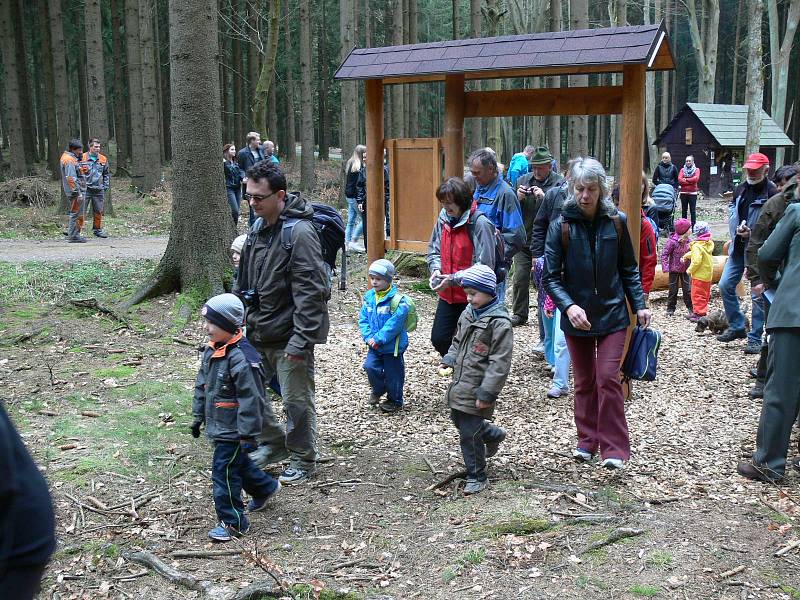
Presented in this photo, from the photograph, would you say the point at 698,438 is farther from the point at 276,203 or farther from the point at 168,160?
the point at 168,160

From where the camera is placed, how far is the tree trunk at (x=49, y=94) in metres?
25.6

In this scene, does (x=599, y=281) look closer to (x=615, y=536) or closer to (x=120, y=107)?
(x=615, y=536)

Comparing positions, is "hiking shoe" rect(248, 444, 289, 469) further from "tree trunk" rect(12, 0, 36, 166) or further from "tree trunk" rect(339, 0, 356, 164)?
"tree trunk" rect(12, 0, 36, 166)

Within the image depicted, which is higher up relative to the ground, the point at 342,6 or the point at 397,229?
the point at 342,6

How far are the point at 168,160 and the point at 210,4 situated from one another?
30.1m

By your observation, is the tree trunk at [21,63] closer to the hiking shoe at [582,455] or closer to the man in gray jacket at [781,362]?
the hiking shoe at [582,455]

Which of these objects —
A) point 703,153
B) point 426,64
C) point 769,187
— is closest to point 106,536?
point 426,64

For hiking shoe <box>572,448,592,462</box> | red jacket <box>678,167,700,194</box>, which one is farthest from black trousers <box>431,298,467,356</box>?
red jacket <box>678,167,700,194</box>

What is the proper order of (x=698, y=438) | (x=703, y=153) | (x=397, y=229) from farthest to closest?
(x=703, y=153), (x=397, y=229), (x=698, y=438)

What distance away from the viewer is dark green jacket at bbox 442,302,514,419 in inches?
204

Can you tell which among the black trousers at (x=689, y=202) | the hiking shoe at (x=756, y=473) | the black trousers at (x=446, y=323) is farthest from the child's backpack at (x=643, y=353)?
the black trousers at (x=689, y=202)

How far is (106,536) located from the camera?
477 cm

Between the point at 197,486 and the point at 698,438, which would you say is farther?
the point at 698,438

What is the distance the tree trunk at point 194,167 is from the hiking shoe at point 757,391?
19.0 feet
